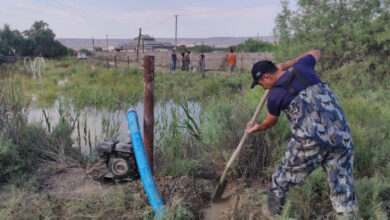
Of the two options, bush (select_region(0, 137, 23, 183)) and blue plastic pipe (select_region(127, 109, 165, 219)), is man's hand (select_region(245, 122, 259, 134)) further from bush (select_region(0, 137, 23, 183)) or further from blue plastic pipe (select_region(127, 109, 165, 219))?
bush (select_region(0, 137, 23, 183))

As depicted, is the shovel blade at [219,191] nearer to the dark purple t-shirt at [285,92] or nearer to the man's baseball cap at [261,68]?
the dark purple t-shirt at [285,92]

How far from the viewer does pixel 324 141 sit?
8.40ft

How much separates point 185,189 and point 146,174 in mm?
618

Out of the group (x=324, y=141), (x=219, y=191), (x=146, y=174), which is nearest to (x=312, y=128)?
(x=324, y=141)

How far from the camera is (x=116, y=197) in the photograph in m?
3.14

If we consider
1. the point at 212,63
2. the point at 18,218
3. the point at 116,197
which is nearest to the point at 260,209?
the point at 116,197

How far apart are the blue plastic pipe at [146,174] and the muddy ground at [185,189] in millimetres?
194

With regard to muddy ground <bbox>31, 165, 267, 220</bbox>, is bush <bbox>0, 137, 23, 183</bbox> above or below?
above

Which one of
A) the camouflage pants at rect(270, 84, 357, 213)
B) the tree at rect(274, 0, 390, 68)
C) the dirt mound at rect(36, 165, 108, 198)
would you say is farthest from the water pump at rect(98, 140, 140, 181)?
the tree at rect(274, 0, 390, 68)

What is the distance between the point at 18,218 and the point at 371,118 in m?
4.40

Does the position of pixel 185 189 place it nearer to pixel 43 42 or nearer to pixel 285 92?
pixel 285 92

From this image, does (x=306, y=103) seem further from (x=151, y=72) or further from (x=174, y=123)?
(x=174, y=123)

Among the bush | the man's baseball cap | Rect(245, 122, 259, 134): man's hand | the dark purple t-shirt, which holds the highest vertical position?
the man's baseball cap

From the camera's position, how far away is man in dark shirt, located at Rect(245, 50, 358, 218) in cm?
258
